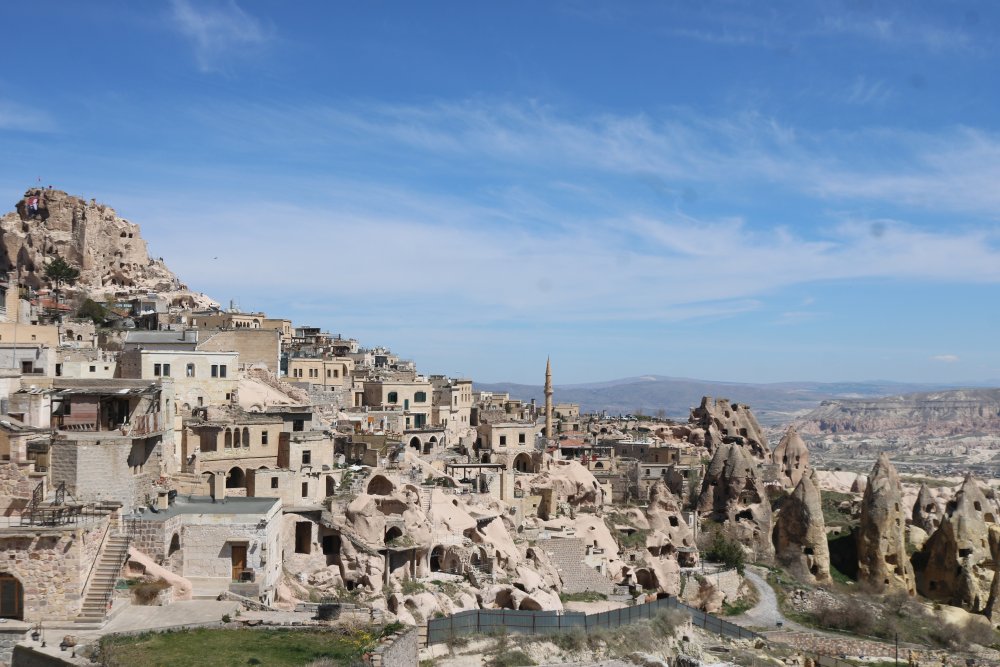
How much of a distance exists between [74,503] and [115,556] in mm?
3271

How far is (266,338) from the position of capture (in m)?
63.8

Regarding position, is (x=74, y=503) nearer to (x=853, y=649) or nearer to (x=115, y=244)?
(x=853, y=649)

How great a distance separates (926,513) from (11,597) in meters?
71.0

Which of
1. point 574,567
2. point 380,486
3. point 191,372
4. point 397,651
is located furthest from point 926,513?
point 397,651

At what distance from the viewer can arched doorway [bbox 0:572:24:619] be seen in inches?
970

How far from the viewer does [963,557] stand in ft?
216

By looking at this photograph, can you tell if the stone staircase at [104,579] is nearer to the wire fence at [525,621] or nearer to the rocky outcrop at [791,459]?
the wire fence at [525,621]

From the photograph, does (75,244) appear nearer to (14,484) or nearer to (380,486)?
(380,486)

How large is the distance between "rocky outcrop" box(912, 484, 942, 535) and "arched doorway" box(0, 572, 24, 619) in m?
66.7

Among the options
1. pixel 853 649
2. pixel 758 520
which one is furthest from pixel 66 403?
pixel 758 520

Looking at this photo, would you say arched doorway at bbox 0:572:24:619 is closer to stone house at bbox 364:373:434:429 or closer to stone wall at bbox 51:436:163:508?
stone wall at bbox 51:436:163:508

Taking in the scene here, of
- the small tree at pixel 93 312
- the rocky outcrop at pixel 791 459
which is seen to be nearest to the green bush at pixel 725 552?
the rocky outcrop at pixel 791 459

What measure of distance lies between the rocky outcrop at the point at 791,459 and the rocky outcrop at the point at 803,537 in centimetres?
1801

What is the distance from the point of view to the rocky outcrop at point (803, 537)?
6462 centimetres
